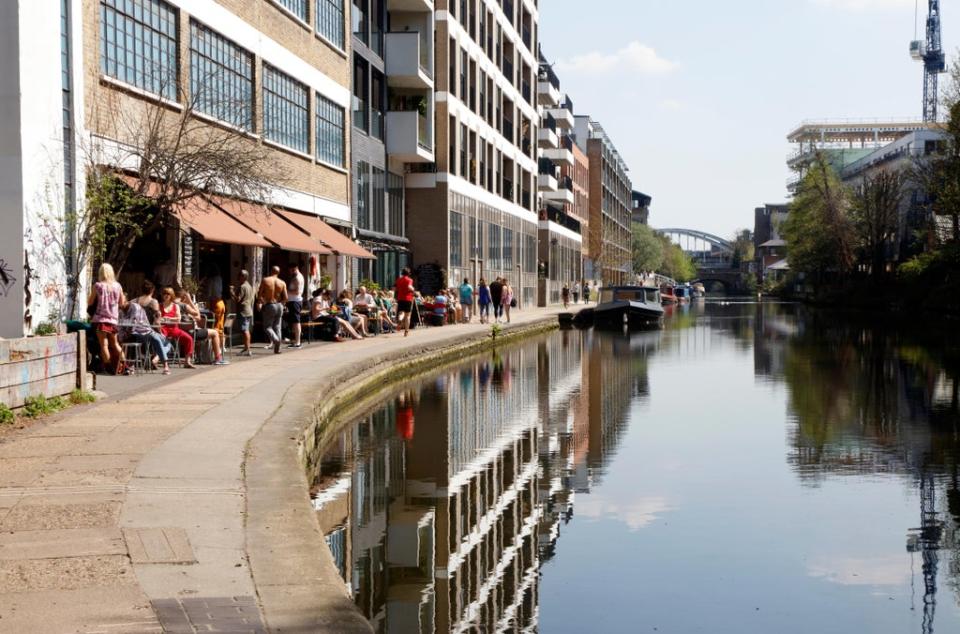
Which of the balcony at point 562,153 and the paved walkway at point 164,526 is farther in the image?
the balcony at point 562,153

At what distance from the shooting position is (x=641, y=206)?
193 metres

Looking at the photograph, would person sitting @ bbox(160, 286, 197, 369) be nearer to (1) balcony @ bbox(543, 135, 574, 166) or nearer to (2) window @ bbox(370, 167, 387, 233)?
(2) window @ bbox(370, 167, 387, 233)

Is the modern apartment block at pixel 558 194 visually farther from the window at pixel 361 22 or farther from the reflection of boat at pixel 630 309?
the window at pixel 361 22

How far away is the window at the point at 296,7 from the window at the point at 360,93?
545cm

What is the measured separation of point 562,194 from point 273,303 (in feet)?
217

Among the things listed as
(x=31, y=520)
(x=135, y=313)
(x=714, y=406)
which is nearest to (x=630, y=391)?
(x=714, y=406)

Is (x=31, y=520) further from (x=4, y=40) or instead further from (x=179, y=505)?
(x=4, y=40)

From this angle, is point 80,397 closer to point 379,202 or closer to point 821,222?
point 379,202

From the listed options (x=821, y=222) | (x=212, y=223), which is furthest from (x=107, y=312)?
(x=821, y=222)

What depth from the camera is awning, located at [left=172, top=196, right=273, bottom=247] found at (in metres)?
19.5

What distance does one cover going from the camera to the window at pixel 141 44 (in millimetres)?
18875

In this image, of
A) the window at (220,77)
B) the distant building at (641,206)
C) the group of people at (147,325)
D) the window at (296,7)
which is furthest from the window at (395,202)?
the distant building at (641,206)

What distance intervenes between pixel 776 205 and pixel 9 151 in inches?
7523

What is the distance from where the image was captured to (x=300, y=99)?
96.2ft
